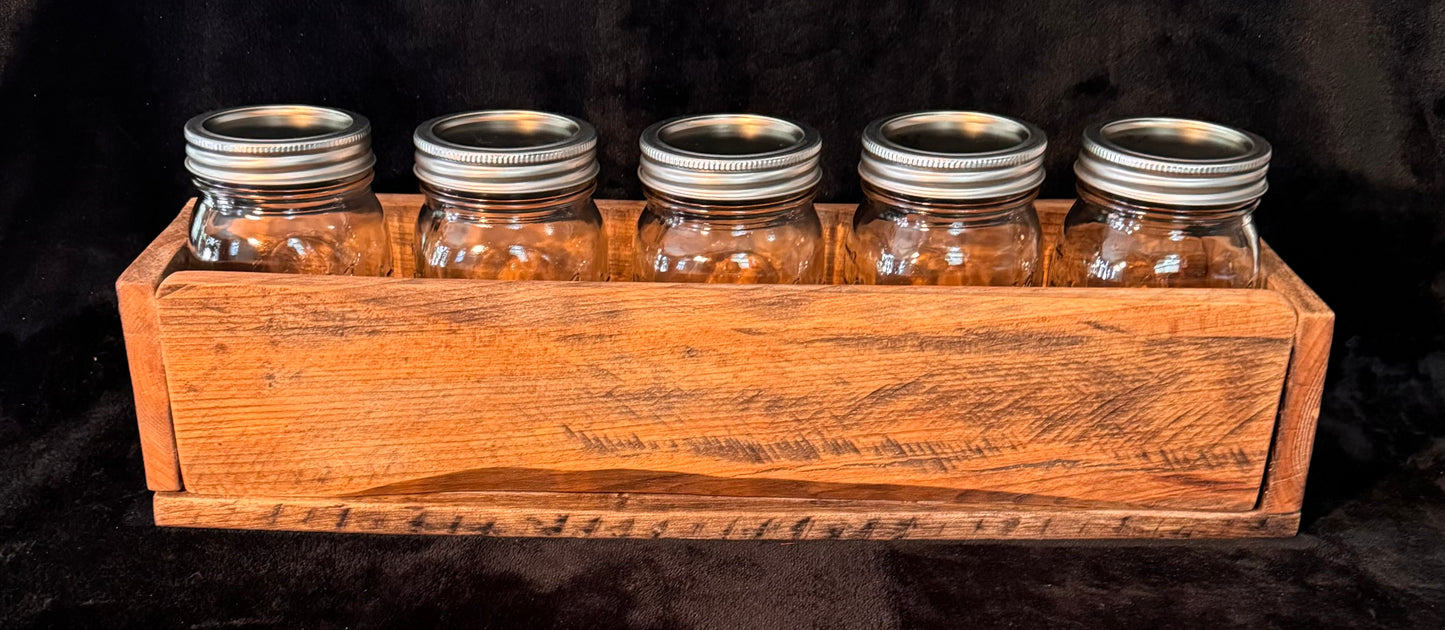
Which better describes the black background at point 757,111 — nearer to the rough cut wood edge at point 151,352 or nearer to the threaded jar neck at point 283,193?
the rough cut wood edge at point 151,352

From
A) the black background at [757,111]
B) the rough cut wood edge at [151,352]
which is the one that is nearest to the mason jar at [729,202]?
the black background at [757,111]

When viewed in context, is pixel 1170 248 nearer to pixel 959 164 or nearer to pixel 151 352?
pixel 959 164

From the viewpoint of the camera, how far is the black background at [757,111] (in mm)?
604

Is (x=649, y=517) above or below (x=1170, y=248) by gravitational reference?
below

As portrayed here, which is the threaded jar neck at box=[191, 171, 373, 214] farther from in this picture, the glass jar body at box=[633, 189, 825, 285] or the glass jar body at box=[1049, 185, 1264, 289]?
the glass jar body at box=[1049, 185, 1264, 289]

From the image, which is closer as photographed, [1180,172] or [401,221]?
[1180,172]

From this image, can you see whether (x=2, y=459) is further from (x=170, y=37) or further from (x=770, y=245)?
(x=770, y=245)

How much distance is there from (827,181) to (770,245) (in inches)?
6.7

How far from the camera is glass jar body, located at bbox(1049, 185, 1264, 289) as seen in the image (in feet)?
2.06

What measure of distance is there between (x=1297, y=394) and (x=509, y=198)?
399 millimetres

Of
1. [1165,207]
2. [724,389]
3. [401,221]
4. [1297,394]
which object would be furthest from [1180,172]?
[401,221]

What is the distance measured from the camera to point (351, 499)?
625mm

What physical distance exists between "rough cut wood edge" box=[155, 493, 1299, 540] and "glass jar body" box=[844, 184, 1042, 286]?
120mm

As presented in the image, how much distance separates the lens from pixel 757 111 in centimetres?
76
